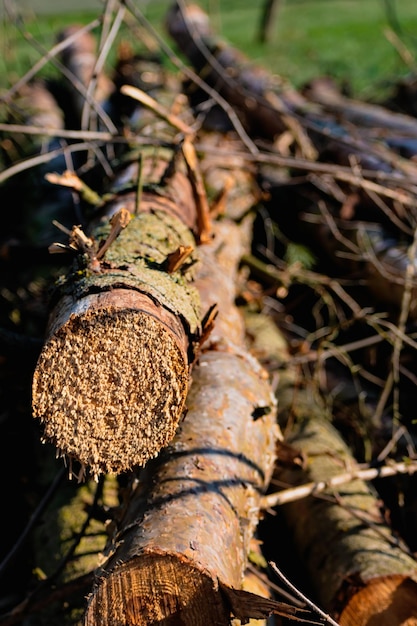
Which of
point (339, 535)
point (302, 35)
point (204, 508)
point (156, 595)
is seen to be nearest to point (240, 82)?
point (339, 535)

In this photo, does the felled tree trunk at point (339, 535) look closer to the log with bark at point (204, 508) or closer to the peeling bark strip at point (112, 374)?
the log with bark at point (204, 508)

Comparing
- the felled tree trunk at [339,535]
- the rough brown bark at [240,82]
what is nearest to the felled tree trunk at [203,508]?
the felled tree trunk at [339,535]

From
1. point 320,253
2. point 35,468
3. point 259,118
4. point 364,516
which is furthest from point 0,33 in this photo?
point 364,516

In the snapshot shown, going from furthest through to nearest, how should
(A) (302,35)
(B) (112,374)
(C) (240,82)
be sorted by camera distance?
1. (A) (302,35)
2. (C) (240,82)
3. (B) (112,374)

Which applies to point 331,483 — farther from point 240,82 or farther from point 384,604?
point 240,82

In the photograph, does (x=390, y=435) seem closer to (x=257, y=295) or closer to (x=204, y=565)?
(x=257, y=295)

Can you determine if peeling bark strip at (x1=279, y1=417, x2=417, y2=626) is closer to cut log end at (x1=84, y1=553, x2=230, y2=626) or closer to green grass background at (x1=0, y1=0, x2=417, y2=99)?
cut log end at (x1=84, y1=553, x2=230, y2=626)

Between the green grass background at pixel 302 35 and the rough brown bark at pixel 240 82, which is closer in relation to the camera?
the rough brown bark at pixel 240 82
